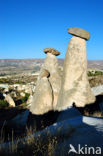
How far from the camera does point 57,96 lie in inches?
289

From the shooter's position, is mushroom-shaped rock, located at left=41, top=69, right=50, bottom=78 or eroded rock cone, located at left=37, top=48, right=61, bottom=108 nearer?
mushroom-shaped rock, located at left=41, top=69, right=50, bottom=78

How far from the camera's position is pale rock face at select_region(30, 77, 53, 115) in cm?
682

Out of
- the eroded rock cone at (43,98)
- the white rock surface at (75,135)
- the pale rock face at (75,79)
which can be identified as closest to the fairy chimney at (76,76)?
the pale rock face at (75,79)

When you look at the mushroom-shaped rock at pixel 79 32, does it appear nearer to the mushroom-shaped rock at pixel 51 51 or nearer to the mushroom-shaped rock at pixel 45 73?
the mushroom-shaped rock at pixel 51 51

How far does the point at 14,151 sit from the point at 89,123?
2035 millimetres

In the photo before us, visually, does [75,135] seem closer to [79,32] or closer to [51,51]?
[79,32]

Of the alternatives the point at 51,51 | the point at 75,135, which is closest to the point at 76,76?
the point at 51,51

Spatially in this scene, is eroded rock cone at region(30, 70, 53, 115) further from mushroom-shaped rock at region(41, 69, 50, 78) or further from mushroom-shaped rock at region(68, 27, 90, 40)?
mushroom-shaped rock at region(68, 27, 90, 40)

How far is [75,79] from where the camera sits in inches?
262

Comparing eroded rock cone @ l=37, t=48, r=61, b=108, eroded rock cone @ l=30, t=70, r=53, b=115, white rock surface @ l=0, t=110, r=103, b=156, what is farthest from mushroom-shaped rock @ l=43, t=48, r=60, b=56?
white rock surface @ l=0, t=110, r=103, b=156

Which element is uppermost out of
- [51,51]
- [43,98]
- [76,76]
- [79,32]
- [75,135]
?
[79,32]

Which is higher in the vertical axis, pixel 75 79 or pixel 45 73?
pixel 45 73

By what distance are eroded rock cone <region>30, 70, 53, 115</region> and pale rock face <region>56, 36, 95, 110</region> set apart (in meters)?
0.43

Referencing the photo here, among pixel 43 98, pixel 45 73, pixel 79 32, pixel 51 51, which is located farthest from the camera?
pixel 51 51
